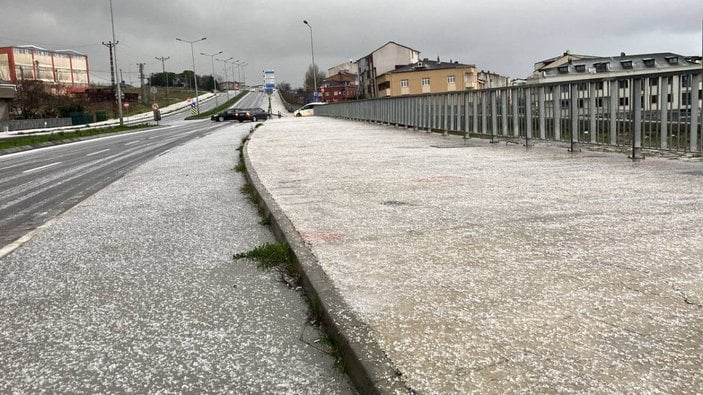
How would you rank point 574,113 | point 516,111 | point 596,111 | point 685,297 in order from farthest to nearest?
point 516,111 < point 574,113 < point 596,111 < point 685,297

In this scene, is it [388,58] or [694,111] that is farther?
[388,58]

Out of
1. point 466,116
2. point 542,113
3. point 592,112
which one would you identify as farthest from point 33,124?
point 592,112

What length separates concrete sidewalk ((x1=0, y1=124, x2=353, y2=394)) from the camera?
291 centimetres

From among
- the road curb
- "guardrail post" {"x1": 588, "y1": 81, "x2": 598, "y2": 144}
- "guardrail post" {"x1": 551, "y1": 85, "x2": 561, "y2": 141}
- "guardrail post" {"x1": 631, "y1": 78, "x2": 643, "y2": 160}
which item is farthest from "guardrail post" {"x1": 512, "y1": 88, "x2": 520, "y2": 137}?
the road curb

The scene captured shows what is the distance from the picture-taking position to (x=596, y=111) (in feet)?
38.4

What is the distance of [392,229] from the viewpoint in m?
5.53

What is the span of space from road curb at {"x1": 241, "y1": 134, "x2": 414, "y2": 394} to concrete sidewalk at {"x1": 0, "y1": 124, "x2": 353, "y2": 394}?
0.34 feet

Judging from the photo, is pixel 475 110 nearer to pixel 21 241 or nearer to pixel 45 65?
pixel 21 241

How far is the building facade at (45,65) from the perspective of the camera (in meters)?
100

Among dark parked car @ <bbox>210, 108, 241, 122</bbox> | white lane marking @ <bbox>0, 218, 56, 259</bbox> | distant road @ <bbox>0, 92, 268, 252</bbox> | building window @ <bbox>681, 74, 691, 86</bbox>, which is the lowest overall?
white lane marking @ <bbox>0, 218, 56, 259</bbox>

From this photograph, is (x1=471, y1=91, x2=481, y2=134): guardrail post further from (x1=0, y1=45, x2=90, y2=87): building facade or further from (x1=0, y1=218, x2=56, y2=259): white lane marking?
Result: (x1=0, y1=45, x2=90, y2=87): building facade

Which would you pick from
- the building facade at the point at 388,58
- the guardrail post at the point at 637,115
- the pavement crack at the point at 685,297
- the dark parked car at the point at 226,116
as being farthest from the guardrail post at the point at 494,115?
the building facade at the point at 388,58

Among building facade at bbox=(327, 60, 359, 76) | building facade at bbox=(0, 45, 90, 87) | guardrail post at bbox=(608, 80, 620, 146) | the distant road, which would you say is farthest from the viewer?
building facade at bbox=(327, 60, 359, 76)

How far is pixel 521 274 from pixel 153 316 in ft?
7.69
